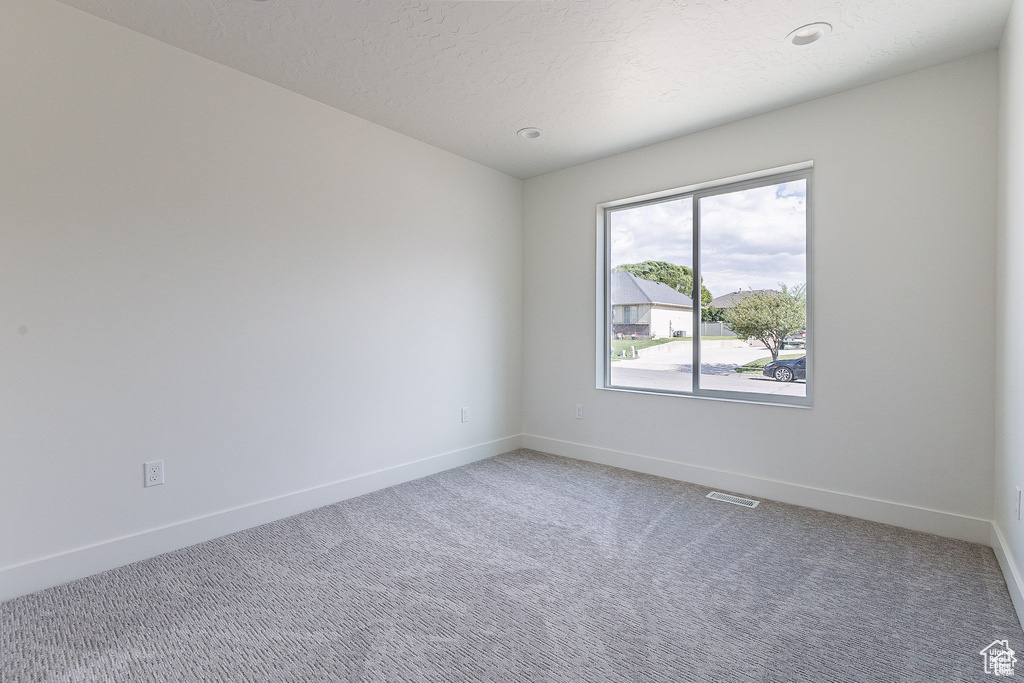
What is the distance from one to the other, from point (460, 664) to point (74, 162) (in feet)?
8.59

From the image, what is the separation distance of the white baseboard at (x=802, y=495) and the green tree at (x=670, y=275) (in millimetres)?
1234

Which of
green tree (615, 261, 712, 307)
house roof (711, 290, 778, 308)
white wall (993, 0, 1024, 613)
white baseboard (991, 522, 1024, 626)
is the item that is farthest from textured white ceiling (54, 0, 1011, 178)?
white baseboard (991, 522, 1024, 626)

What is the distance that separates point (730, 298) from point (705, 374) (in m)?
0.57

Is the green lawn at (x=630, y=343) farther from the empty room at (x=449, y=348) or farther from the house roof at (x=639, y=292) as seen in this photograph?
the house roof at (x=639, y=292)

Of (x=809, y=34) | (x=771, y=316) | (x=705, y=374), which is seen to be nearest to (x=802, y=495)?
(x=705, y=374)

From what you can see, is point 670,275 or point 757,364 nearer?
point 757,364

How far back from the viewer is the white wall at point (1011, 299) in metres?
1.91

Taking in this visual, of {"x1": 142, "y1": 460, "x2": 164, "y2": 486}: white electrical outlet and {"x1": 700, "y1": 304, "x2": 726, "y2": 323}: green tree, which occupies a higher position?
{"x1": 700, "y1": 304, "x2": 726, "y2": 323}: green tree

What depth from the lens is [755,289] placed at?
332 centimetres

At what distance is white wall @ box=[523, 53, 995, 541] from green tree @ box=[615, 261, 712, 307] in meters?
0.62

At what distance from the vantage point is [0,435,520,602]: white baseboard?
2.04 m

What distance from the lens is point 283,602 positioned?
77.2 inches

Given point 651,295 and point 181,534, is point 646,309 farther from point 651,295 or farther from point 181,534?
point 181,534

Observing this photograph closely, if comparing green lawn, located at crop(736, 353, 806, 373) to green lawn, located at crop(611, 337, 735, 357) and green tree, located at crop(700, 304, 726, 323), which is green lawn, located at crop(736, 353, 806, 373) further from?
green lawn, located at crop(611, 337, 735, 357)
